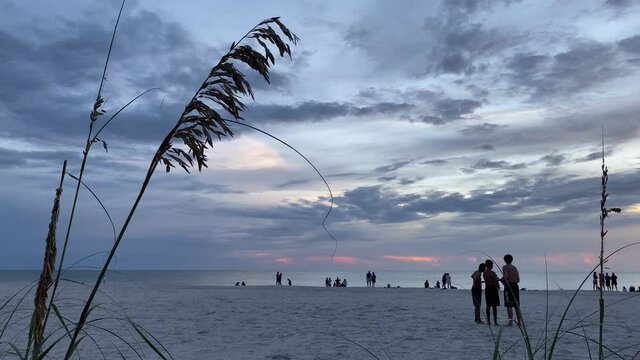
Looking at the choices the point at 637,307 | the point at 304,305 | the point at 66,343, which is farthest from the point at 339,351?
the point at 637,307

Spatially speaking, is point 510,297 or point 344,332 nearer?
point 510,297

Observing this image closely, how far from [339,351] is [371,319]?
741cm

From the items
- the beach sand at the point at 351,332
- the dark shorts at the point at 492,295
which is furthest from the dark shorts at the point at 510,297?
the beach sand at the point at 351,332

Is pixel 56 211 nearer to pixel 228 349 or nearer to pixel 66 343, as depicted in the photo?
pixel 228 349

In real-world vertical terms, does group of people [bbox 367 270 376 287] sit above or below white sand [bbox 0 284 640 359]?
above

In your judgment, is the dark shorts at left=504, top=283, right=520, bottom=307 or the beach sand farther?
the beach sand

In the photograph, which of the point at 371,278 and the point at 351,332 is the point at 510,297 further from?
the point at 371,278

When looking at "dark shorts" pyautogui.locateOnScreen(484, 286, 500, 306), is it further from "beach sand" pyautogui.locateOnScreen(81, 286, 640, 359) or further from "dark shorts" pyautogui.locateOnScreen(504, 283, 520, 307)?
"beach sand" pyautogui.locateOnScreen(81, 286, 640, 359)

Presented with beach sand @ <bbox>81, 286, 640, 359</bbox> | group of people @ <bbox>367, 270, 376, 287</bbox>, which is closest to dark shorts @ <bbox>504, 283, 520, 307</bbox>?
beach sand @ <bbox>81, 286, 640, 359</bbox>

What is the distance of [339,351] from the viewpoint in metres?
12.1

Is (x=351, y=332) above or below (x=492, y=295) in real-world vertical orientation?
below

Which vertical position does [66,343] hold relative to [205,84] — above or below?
below

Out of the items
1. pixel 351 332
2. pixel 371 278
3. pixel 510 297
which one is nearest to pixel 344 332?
pixel 351 332

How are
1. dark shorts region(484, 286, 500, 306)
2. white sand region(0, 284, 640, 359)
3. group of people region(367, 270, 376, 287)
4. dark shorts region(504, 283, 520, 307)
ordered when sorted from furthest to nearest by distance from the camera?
group of people region(367, 270, 376, 287), dark shorts region(484, 286, 500, 306), white sand region(0, 284, 640, 359), dark shorts region(504, 283, 520, 307)
